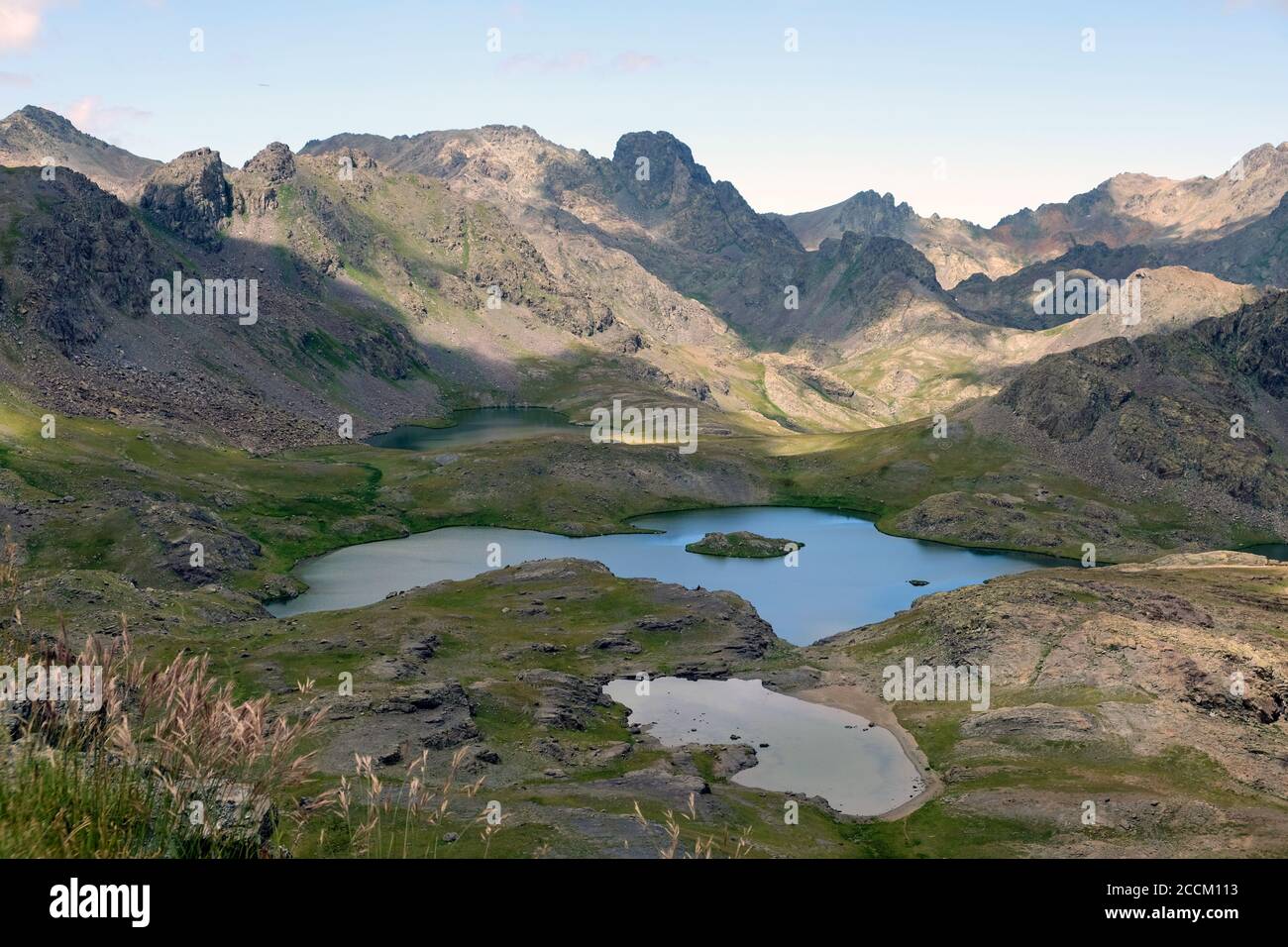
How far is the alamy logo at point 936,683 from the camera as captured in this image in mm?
111812

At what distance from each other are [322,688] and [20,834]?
293 feet

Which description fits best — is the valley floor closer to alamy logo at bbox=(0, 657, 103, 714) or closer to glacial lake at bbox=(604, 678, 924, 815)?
glacial lake at bbox=(604, 678, 924, 815)

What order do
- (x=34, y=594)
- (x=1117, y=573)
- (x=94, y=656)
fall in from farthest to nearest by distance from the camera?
(x=1117, y=573) → (x=34, y=594) → (x=94, y=656)

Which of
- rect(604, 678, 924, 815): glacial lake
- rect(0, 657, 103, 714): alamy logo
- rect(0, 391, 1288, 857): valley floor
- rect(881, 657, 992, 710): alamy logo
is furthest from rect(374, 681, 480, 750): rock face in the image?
rect(0, 657, 103, 714): alamy logo

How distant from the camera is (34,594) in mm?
105188
